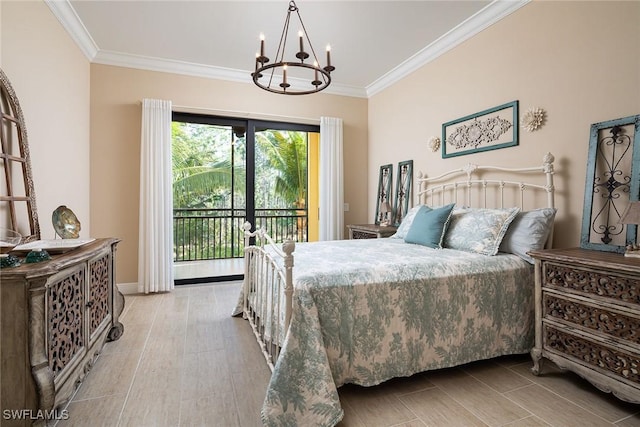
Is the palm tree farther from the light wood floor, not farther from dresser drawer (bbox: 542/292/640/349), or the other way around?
Answer: dresser drawer (bbox: 542/292/640/349)

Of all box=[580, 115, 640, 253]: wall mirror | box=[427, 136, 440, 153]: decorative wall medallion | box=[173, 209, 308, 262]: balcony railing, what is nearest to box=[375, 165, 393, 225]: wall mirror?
box=[427, 136, 440, 153]: decorative wall medallion

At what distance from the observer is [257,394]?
187 cm

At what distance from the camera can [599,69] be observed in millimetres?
2193

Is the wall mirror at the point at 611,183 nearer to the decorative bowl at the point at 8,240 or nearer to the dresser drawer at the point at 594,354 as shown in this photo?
the dresser drawer at the point at 594,354

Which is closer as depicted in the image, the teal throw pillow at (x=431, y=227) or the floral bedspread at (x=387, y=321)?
the floral bedspread at (x=387, y=321)

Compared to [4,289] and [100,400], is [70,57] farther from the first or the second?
[100,400]

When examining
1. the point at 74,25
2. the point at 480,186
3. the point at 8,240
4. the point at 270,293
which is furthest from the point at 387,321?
the point at 74,25

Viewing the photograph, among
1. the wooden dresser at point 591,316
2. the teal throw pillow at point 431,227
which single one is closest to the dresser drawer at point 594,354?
the wooden dresser at point 591,316

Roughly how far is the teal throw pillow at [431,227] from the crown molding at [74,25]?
3.65 meters

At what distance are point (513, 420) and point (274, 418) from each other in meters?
1.21

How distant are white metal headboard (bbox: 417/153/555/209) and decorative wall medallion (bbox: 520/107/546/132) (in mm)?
274

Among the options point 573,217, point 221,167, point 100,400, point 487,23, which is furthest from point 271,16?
point 100,400

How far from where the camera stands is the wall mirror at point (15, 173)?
2.11m

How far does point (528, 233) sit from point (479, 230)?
12.5 inches
